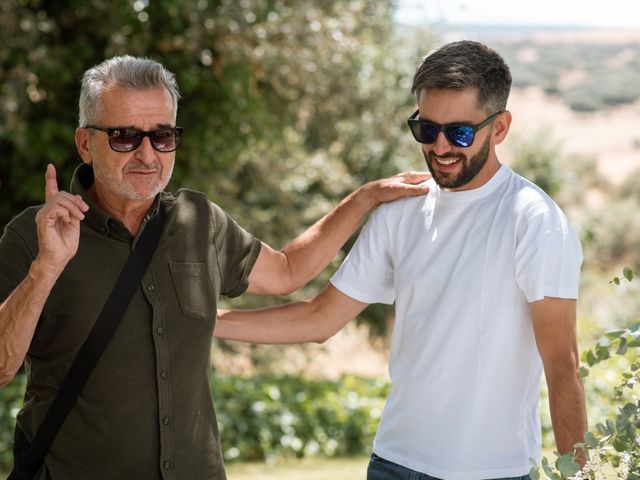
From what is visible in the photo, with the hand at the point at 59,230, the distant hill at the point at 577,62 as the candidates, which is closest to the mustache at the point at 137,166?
the hand at the point at 59,230

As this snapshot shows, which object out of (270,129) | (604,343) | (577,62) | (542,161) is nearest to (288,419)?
(270,129)

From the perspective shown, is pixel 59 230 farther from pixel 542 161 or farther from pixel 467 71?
pixel 542 161

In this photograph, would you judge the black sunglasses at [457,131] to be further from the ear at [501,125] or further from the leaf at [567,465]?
the leaf at [567,465]

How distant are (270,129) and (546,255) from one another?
7.72m

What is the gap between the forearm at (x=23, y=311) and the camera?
2689 mm

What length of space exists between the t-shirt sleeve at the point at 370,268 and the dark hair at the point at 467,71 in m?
0.51

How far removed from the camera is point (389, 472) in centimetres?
306

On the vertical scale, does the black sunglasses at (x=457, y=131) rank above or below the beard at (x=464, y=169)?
above

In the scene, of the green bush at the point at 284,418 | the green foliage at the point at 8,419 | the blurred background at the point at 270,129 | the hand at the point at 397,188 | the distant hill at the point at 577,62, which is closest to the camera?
the hand at the point at 397,188

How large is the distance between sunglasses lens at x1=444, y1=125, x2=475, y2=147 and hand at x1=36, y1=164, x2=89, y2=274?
1.13 m

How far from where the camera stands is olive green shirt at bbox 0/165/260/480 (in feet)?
9.49

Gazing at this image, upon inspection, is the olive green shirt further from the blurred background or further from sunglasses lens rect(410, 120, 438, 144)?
the blurred background

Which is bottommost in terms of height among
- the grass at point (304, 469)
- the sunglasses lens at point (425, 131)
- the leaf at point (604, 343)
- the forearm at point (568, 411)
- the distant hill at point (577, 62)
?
the grass at point (304, 469)

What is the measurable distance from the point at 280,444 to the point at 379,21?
18.3 ft
